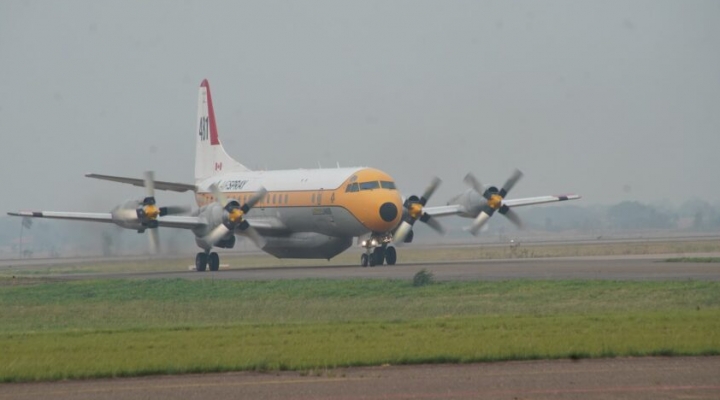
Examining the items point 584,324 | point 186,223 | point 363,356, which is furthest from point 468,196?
point 363,356

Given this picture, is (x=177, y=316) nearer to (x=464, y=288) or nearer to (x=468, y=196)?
(x=464, y=288)

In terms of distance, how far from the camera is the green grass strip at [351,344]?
18.8 m

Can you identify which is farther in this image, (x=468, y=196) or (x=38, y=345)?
(x=468, y=196)

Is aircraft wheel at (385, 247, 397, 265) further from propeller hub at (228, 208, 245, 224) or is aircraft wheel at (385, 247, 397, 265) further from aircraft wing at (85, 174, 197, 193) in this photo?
aircraft wing at (85, 174, 197, 193)

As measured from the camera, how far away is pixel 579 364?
17.9m

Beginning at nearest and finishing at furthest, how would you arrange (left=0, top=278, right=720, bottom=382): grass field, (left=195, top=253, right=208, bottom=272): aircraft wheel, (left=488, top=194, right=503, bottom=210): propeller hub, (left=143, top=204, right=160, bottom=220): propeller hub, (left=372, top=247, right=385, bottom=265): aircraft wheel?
(left=0, top=278, right=720, bottom=382): grass field → (left=143, top=204, right=160, bottom=220): propeller hub → (left=372, top=247, right=385, bottom=265): aircraft wheel → (left=195, top=253, right=208, bottom=272): aircraft wheel → (left=488, top=194, right=503, bottom=210): propeller hub

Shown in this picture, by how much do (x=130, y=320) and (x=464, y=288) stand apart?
32.4 ft

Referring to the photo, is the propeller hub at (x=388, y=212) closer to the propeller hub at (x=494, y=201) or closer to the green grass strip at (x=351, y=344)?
the propeller hub at (x=494, y=201)

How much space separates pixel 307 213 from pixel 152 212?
22.3 ft

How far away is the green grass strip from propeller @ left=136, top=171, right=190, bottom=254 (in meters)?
24.0

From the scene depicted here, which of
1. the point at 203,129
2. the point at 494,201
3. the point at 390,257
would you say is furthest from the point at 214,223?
the point at 203,129

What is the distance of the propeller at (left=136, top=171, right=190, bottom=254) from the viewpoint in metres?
48.6

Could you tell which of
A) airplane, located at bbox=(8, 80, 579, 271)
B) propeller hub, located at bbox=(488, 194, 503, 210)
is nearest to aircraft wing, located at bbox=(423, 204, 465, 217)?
airplane, located at bbox=(8, 80, 579, 271)

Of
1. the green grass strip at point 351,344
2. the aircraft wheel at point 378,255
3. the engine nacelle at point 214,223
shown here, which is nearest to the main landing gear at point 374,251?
the aircraft wheel at point 378,255
